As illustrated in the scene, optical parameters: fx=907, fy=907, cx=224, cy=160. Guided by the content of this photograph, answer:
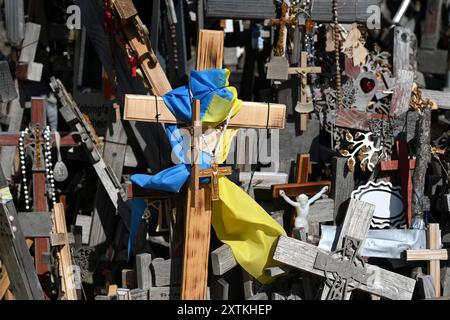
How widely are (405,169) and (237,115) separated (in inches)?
51.4

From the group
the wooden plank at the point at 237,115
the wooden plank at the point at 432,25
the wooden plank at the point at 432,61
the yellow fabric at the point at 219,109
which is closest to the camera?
the wooden plank at the point at 237,115

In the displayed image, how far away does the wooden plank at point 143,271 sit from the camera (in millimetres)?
5898

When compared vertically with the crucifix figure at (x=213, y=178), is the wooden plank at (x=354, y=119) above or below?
above

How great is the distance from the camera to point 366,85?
6.61 meters

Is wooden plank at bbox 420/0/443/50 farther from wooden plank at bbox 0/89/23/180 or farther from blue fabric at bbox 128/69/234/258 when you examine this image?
wooden plank at bbox 0/89/23/180

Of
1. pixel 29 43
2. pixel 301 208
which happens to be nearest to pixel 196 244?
pixel 301 208

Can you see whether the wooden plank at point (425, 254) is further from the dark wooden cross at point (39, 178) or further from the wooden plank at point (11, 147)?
the wooden plank at point (11, 147)

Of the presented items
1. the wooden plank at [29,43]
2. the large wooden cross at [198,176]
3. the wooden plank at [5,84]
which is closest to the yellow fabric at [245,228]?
the large wooden cross at [198,176]

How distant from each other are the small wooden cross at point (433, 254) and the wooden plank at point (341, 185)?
0.55m

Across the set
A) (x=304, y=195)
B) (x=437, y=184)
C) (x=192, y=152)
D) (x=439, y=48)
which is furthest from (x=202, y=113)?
(x=439, y=48)

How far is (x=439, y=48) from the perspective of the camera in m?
9.16

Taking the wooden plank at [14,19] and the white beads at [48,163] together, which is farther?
the wooden plank at [14,19]

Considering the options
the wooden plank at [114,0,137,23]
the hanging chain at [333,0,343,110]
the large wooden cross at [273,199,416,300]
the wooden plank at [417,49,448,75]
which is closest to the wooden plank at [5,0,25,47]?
the wooden plank at [114,0,137,23]

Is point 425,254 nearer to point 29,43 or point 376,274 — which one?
point 376,274
